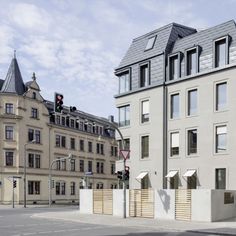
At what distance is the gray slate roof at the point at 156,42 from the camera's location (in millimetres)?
41219

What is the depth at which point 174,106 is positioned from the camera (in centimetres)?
3941

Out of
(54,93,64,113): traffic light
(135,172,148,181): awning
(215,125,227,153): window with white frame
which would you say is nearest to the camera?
(54,93,64,113): traffic light

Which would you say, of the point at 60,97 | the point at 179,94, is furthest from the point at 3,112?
the point at 60,97

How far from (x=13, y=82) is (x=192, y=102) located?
34462mm

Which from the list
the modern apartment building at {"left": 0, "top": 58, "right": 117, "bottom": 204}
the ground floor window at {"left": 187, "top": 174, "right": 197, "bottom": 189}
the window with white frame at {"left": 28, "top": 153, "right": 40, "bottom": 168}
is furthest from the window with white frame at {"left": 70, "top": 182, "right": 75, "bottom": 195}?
the ground floor window at {"left": 187, "top": 174, "right": 197, "bottom": 189}

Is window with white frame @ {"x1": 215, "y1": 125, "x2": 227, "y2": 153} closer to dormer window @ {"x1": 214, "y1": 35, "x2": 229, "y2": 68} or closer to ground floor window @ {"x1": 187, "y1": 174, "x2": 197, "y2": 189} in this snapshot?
ground floor window @ {"x1": 187, "y1": 174, "x2": 197, "y2": 189}

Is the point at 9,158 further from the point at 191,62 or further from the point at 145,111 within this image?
the point at 191,62

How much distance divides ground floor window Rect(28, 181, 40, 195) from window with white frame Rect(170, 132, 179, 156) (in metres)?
32.3

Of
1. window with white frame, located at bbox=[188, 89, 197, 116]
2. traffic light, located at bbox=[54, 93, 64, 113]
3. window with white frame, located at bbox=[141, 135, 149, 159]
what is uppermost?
window with white frame, located at bbox=[188, 89, 197, 116]

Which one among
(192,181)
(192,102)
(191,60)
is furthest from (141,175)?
(191,60)

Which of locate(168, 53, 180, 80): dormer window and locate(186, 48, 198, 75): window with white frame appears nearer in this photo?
locate(186, 48, 198, 75): window with white frame

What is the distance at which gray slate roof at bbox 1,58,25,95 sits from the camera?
214 ft

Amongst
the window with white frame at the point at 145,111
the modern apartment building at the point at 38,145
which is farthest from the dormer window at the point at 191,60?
the modern apartment building at the point at 38,145

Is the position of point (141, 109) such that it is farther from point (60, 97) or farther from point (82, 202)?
point (60, 97)
